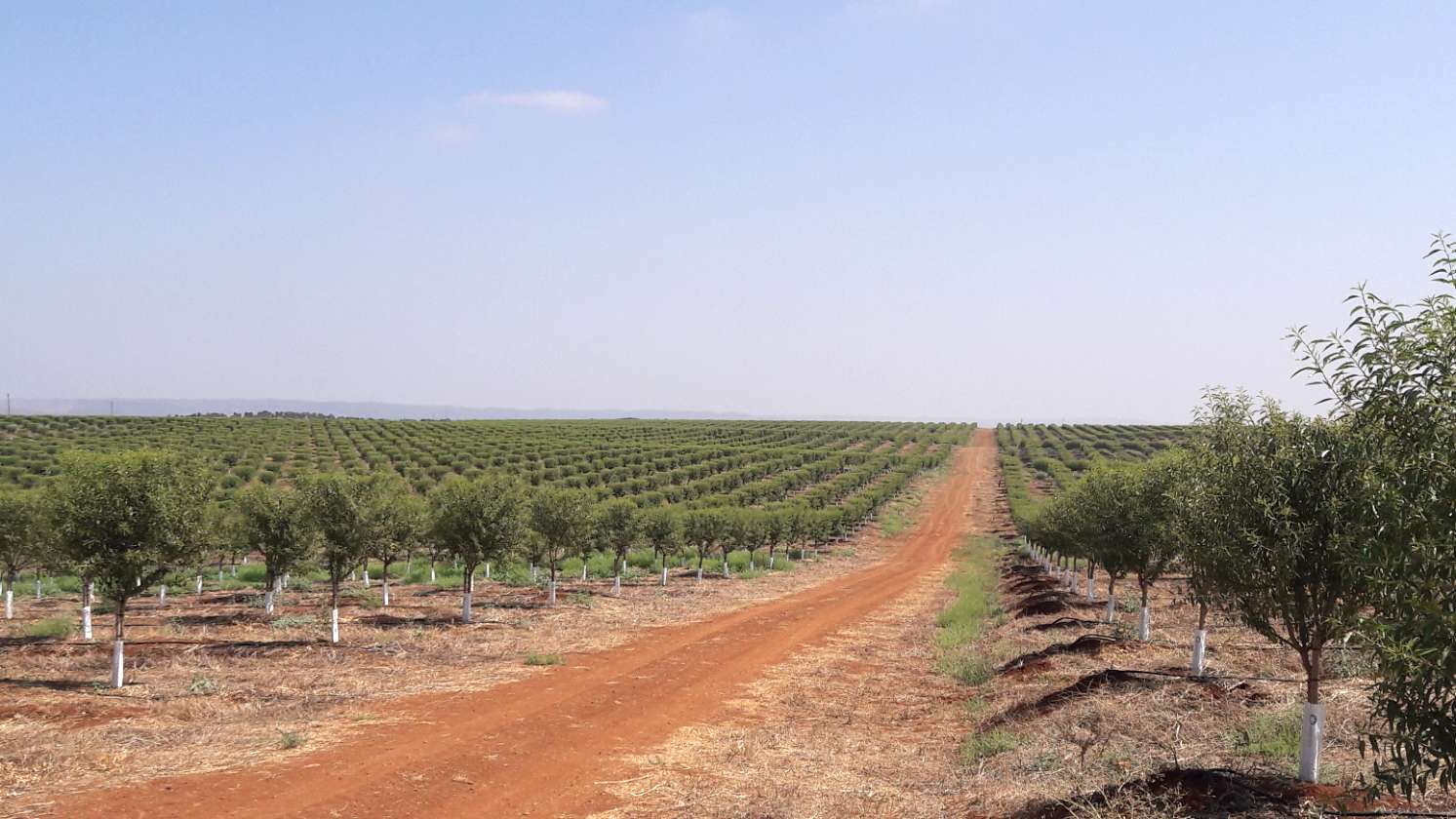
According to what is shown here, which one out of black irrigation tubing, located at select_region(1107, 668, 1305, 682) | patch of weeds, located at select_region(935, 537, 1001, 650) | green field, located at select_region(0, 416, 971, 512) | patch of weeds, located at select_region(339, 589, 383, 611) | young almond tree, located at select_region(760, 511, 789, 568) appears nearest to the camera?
black irrigation tubing, located at select_region(1107, 668, 1305, 682)

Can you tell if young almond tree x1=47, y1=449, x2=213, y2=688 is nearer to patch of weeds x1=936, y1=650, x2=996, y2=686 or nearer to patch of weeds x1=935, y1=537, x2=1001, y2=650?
patch of weeds x1=936, y1=650, x2=996, y2=686

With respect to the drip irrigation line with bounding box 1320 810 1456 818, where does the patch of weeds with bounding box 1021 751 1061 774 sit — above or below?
below

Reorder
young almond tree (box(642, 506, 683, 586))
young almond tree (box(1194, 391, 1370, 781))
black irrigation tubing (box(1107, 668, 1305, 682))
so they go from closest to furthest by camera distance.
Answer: young almond tree (box(1194, 391, 1370, 781)) → black irrigation tubing (box(1107, 668, 1305, 682)) → young almond tree (box(642, 506, 683, 586))

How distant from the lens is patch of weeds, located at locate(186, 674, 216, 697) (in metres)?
20.6

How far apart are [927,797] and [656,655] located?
49.6 ft

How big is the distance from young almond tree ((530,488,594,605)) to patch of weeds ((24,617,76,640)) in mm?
18302

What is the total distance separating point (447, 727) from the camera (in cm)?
1819

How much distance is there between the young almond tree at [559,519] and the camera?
135 ft

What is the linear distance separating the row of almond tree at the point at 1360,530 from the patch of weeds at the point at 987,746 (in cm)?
462

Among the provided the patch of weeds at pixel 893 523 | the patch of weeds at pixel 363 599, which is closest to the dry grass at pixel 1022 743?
the patch of weeds at pixel 363 599

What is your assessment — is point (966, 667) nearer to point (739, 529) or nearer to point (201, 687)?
point (201, 687)

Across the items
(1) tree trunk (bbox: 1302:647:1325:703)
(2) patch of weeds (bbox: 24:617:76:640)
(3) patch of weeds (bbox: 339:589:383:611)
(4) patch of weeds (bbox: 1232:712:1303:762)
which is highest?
(1) tree trunk (bbox: 1302:647:1325:703)

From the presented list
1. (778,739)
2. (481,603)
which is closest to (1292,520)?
(778,739)

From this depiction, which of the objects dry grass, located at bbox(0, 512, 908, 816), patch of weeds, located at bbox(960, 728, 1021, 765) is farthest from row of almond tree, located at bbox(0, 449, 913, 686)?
patch of weeds, located at bbox(960, 728, 1021, 765)
